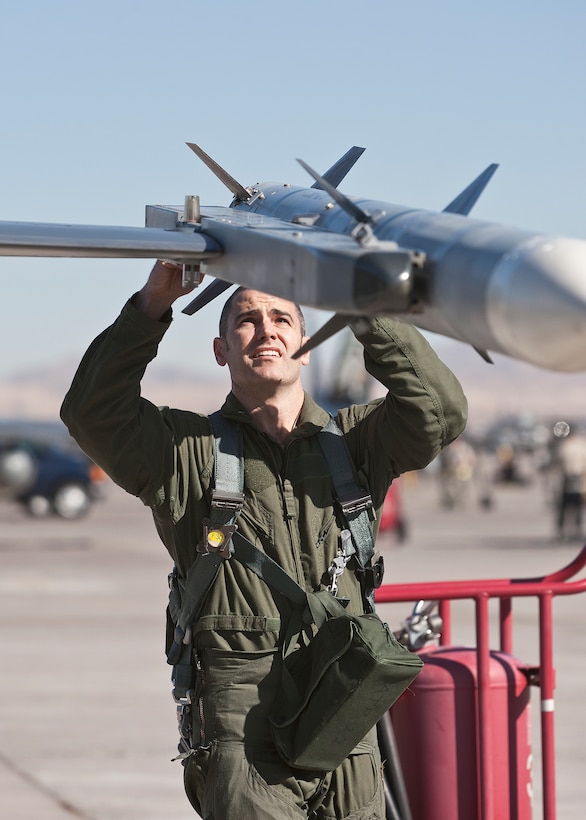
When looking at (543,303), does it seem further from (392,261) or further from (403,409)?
(403,409)

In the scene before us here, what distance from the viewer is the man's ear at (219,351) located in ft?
13.2

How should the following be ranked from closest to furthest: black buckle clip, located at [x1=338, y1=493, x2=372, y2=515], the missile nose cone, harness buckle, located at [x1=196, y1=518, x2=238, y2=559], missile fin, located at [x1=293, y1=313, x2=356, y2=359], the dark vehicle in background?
the missile nose cone
missile fin, located at [x1=293, y1=313, x2=356, y2=359]
harness buckle, located at [x1=196, y1=518, x2=238, y2=559]
black buckle clip, located at [x1=338, y1=493, x2=372, y2=515]
the dark vehicle in background

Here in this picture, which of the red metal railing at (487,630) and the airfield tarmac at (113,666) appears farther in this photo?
the airfield tarmac at (113,666)

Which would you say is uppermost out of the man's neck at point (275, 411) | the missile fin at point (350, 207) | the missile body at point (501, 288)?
the missile fin at point (350, 207)

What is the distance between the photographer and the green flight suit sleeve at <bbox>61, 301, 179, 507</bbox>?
11.6 feet

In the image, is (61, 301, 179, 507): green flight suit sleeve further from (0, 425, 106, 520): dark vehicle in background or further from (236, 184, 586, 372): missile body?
(0, 425, 106, 520): dark vehicle in background

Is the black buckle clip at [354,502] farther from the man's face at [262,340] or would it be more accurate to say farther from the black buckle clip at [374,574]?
the man's face at [262,340]

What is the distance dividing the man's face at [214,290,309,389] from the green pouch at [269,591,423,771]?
2.21 feet

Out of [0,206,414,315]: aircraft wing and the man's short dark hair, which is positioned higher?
[0,206,414,315]: aircraft wing

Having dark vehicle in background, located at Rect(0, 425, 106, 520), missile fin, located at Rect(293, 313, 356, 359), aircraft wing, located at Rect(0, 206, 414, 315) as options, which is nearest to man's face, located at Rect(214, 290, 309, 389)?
aircraft wing, located at Rect(0, 206, 414, 315)

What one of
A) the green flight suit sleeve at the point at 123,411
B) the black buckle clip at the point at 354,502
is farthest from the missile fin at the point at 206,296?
the black buckle clip at the point at 354,502

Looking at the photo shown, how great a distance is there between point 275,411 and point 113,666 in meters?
6.63

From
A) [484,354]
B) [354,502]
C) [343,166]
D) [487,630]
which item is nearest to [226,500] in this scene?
[354,502]

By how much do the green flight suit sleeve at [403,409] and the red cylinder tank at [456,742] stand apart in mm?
1113
